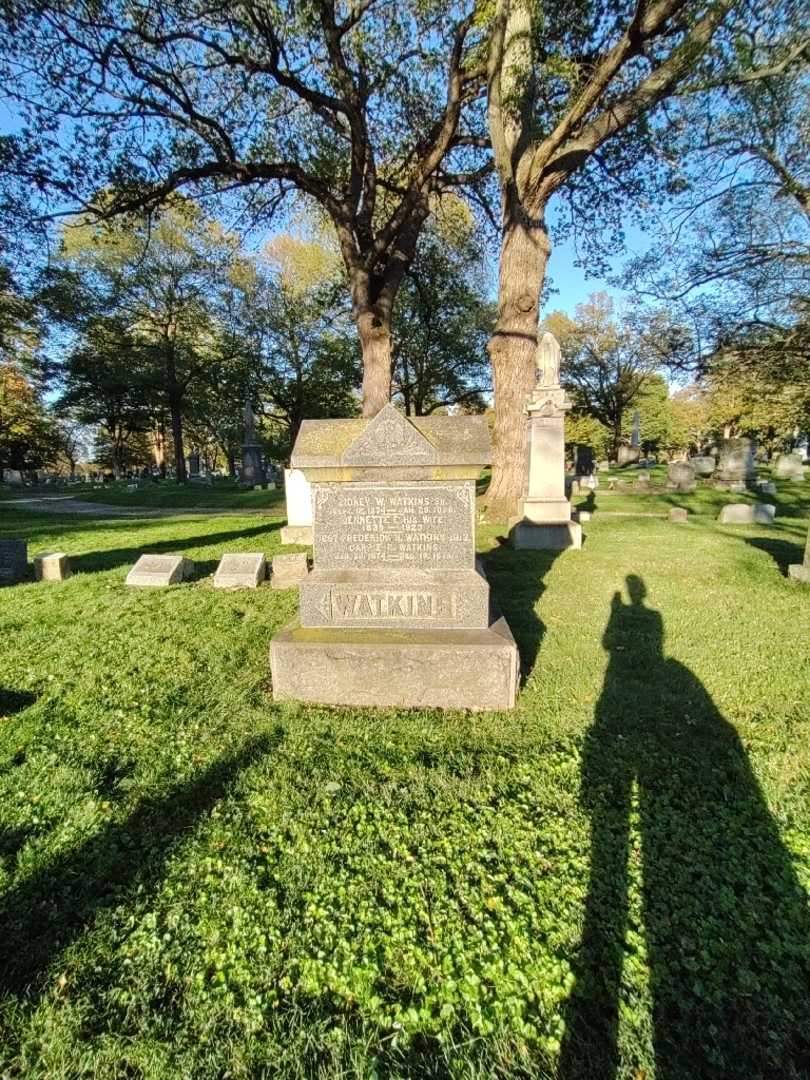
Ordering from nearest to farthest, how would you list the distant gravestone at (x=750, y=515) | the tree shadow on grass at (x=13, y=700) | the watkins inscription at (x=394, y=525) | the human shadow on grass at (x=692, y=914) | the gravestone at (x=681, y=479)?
the human shadow on grass at (x=692, y=914) → the tree shadow on grass at (x=13, y=700) → the watkins inscription at (x=394, y=525) → the distant gravestone at (x=750, y=515) → the gravestone at (x=681, y=479)

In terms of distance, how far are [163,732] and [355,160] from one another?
13335 mm

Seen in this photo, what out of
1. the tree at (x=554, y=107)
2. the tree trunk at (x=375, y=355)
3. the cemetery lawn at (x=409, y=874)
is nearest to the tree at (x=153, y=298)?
the tree trunk at (x=375, y=355)

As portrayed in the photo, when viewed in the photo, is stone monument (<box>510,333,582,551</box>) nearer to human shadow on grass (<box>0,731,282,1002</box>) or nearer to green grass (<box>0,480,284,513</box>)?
human shadow on grass (<box>0,731,282,1002</box>)

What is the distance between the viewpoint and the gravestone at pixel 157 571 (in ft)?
23.0

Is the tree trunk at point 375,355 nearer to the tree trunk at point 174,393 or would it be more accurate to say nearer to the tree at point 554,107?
the tree at point 554,107

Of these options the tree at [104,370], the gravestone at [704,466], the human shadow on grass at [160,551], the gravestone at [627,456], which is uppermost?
the tree at [104,370]

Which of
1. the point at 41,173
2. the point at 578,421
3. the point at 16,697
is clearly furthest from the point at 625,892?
the point at 578,421

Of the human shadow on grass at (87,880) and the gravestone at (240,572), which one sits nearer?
the human shadow on grass at (87,880)

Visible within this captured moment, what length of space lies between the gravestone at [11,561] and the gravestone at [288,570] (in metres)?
4.03

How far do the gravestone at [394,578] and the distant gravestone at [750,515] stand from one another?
10161 mm

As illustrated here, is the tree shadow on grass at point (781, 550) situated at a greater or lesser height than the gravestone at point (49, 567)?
lesser

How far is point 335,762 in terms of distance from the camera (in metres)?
2.90

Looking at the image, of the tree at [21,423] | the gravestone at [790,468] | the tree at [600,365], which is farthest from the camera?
the tree at [600,365]

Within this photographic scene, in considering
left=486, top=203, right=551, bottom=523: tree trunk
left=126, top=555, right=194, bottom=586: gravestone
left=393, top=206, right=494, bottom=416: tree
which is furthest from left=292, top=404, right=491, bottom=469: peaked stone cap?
left=393, top=206, right=494, bottom=416: tree
